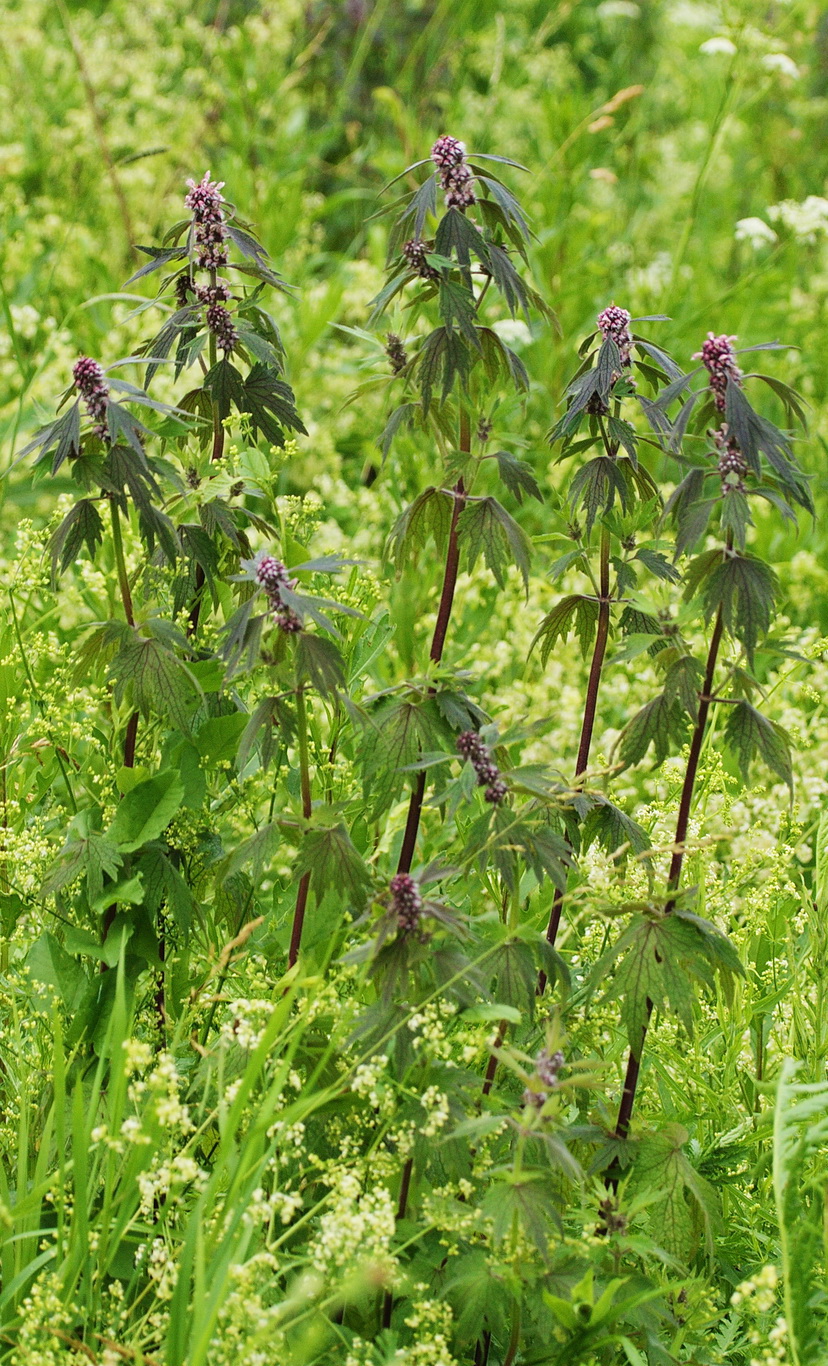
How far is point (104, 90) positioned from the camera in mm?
5426

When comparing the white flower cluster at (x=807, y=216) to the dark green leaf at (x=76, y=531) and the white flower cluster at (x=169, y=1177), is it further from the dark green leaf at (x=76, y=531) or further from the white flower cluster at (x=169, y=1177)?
the white flower cluster at (x=169, y=1177)

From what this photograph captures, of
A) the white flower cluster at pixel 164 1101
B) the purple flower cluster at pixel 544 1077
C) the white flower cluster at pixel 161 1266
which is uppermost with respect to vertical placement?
the purple flower cluster at pixel 544 1077

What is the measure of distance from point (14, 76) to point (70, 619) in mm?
3595

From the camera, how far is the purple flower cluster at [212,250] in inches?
63.0

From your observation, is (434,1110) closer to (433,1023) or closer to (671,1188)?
(433,1023)

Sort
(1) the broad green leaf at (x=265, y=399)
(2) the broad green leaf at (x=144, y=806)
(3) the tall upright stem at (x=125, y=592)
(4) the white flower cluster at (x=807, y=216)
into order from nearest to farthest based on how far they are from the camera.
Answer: (3) the tall upright stem at (x=125, y=592) → (2) the broad green leaf at (x=144, y=806) → (1) the broad green leaf at (x=265, y=399) → (4) the white flower cluster at (x=807, y=216)

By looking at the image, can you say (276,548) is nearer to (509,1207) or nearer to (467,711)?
(467,711)

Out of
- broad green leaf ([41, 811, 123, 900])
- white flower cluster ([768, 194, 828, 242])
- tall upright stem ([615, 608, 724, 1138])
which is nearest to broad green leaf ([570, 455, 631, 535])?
tall upright stem ([615, 608, 724, 1138])

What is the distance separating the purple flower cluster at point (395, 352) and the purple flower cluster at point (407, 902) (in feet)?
2.16

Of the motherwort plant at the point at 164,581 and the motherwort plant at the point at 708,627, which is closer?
the motherwort plant at the point at 708,627

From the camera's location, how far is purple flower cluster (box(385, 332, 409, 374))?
161 cm

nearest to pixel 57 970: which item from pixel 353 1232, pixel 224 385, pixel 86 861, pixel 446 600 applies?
pixel 86 861

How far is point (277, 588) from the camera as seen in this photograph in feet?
4.43

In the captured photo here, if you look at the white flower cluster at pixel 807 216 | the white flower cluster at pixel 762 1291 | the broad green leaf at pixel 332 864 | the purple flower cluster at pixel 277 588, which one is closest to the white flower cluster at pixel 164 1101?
the broad green leaf at pixel 332 864
